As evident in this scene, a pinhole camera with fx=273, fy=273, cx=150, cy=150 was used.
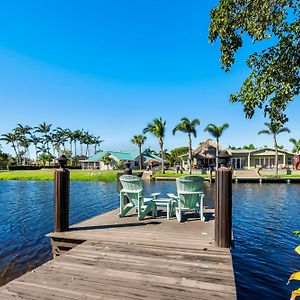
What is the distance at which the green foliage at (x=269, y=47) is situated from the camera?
524 centimetres

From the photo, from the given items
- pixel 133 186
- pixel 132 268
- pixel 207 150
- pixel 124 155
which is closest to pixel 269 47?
pixel 133 186

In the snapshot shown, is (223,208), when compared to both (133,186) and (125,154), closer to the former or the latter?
(133,186)

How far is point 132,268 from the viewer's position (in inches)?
165

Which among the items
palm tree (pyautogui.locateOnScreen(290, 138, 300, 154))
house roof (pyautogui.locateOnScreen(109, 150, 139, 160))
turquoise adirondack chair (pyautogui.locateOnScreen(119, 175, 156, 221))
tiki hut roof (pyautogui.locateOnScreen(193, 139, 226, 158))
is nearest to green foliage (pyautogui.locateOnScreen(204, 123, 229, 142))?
→ tiki hut roof (pyautogui.locateOnScreen(193, 139, 226, 158))

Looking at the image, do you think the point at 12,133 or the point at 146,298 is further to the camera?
the point at 12,133

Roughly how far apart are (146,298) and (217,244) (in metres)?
2.39

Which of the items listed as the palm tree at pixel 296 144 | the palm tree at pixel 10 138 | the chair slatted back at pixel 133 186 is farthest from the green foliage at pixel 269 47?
the palm tree at pixel 10 138

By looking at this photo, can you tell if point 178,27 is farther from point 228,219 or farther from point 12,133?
point 12,133

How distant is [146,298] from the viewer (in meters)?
3.26

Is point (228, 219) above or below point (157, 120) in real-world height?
below

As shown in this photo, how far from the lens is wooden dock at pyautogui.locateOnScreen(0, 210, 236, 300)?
3.42 meters

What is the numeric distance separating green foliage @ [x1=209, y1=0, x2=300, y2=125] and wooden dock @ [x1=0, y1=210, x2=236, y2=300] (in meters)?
3.04

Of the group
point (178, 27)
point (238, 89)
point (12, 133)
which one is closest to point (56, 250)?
point (238, 89)

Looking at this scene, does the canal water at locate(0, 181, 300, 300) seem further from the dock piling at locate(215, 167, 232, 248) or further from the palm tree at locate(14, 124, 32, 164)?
the palm tree at locate(14, 124, 32, 164)
